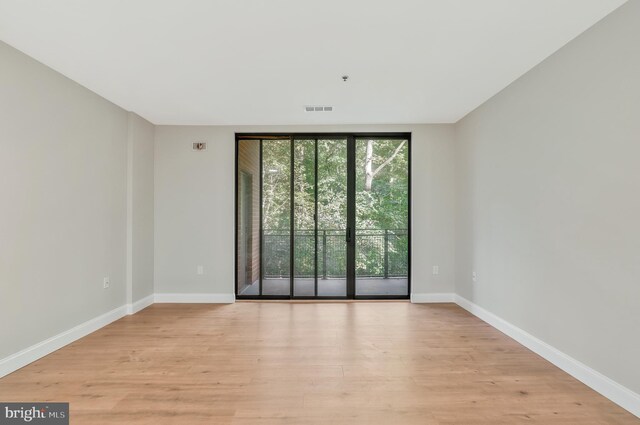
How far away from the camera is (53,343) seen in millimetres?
2803

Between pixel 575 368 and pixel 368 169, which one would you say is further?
pixel 368 169

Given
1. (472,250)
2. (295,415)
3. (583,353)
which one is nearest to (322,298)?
(472,250)

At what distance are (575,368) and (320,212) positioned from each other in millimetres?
3201

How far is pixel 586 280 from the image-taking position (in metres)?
2.27

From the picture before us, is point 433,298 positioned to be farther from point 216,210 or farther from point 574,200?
point 216,210

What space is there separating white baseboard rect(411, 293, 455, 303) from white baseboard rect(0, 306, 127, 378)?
394cm

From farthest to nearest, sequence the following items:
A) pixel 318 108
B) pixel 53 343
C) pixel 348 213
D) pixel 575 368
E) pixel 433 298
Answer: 1. pixel 348 213
2. pixel 433 298
3. pixel 318 108
4. pixel 53 343
5. pixel 575 368

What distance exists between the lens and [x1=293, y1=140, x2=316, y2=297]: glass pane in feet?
15.0

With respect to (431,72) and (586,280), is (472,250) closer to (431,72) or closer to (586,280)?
(586,280)

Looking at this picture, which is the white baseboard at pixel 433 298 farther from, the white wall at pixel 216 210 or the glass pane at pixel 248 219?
the glass pane at pixel 248 219

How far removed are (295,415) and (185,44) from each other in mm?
2774

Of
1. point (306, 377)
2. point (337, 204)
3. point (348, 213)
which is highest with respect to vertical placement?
point (337, 204)

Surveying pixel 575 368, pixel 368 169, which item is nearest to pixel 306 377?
pixel 575 368

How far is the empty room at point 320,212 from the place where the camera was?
2.02 m
